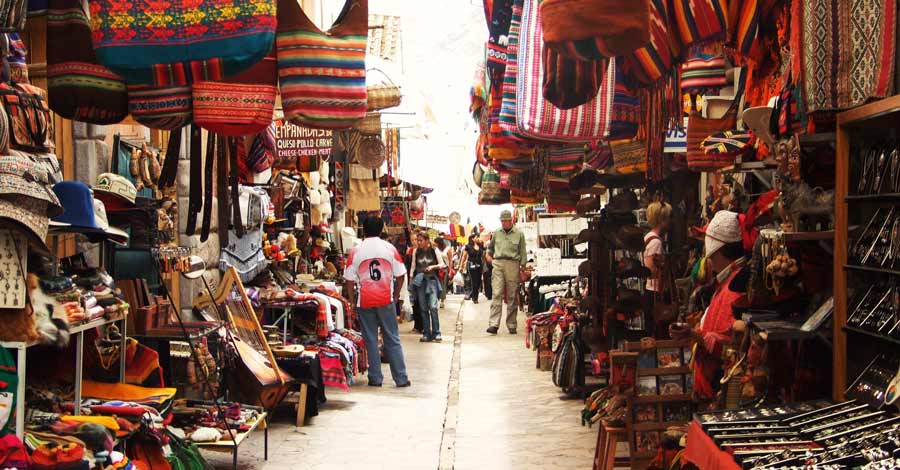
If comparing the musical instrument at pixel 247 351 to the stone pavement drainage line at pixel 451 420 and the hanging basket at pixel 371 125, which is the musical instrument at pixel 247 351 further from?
the hanging basket at pixel 371 125

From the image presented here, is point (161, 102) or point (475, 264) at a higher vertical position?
point (161, 102)

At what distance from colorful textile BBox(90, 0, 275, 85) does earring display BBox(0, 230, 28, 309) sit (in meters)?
0.82

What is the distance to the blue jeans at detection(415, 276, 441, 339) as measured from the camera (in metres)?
15.8

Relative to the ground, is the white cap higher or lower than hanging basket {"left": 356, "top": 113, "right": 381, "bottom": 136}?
lower

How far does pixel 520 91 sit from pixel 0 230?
7.63 ft

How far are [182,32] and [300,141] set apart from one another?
7.10m

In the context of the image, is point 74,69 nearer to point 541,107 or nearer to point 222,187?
point 222,187

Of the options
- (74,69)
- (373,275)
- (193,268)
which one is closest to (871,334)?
(74,69)

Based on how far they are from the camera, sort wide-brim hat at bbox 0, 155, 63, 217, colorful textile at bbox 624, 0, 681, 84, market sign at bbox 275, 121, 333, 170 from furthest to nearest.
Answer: market sign at bbox 275, 121, 333, 170 → colorful textile at bbox 624, 0, 681, 84 → wide-brim hat at bbox 0, 155, 63, 217

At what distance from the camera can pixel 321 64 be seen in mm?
4703

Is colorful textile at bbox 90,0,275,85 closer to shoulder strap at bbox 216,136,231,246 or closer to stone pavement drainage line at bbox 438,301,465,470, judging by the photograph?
shoulder strap at bbox 216,136,231,246

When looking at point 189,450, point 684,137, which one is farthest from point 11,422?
point 684,137

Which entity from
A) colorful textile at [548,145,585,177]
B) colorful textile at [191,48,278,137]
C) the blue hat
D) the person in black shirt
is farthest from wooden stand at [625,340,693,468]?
the person in black shirt

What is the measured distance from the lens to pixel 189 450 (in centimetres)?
591
